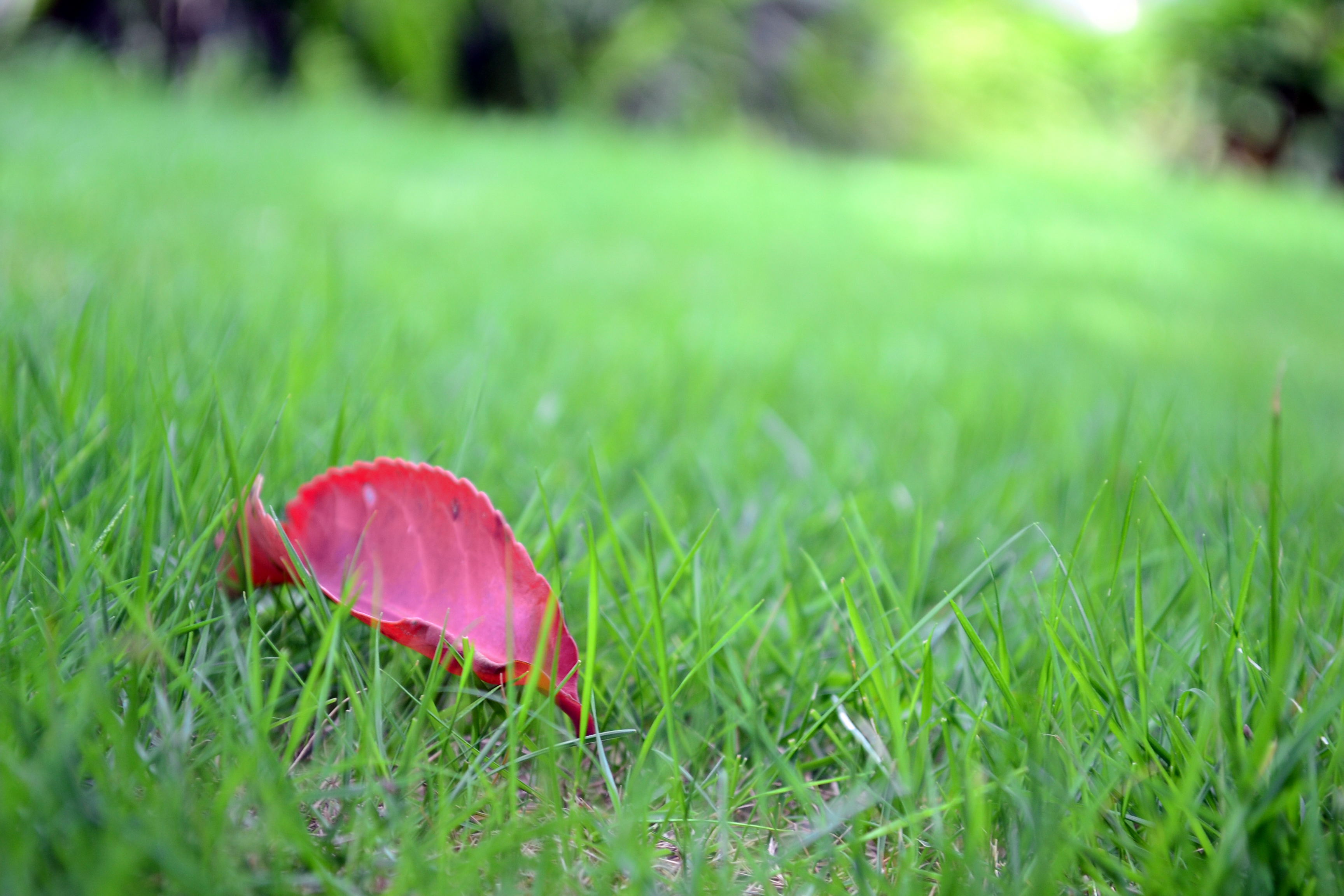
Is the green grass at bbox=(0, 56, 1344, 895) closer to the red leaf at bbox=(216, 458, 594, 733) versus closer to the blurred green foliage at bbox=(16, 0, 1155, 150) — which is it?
the red leaf at bbox=(216, 458, 594, 733)

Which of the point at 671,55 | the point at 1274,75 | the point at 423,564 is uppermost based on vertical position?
the point at 1274,75

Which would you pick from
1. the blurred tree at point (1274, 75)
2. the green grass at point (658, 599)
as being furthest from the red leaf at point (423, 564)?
the blurred tree at point (1274, 75)

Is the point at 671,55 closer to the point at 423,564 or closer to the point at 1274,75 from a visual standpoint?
the point at 423,564

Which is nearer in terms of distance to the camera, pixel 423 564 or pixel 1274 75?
pixel 423 564

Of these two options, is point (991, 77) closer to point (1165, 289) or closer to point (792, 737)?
point (1165, 289)

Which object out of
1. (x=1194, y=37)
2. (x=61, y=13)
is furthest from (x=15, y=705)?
(x=1194, y=37)

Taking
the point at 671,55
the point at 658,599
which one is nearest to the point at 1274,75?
the point at 671,55
